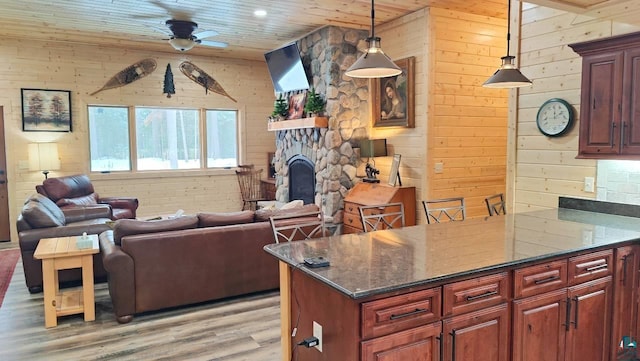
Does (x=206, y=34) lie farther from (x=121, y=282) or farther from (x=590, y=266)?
(x=590, y=266)

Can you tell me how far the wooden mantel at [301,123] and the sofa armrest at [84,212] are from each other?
9.17ft

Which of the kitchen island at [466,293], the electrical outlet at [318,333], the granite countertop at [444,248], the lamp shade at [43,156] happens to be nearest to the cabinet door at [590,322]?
the kitchen island at [466,293]

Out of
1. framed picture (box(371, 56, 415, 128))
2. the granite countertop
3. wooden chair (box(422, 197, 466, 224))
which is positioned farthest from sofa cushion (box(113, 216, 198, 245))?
framed picture (box(371, 56, 415, 128))

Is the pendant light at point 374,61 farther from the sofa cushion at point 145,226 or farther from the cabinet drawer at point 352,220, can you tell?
the cabinet drawer at point 352,220

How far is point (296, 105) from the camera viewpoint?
279 inches

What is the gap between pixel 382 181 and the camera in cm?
618

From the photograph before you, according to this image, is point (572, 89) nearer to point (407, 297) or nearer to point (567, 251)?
point (567, 251)

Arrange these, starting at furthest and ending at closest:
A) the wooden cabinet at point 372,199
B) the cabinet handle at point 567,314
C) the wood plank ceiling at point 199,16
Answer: the wooden cabinet at point 372,199, the wood plank ceiling at point 199,16, the cabinet handle at point 567,314

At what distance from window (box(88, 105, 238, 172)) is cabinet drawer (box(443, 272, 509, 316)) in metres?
7.06

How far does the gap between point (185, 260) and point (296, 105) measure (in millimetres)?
3666

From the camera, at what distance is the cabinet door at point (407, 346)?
190 cm

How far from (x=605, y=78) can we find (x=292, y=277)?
263 cm

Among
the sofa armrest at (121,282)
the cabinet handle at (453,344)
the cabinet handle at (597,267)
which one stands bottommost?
the sofa armrest at (121,282)

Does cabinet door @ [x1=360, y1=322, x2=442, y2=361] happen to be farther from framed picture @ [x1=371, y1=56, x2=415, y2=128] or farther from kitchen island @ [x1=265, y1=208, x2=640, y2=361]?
framed picture @ [x1=371, y1=56, x2=415, y2=128]
